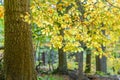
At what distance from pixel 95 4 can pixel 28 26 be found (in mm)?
2925

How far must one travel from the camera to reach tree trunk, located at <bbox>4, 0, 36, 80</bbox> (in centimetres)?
564

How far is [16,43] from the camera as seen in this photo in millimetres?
5652

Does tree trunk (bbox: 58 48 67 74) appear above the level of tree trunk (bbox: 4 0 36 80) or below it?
below

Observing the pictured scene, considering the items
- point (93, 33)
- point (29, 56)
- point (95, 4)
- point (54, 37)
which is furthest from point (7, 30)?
point (95, 4)

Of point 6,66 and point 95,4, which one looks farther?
point 95,4

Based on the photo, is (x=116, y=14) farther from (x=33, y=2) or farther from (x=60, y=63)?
(x=60, y=63)

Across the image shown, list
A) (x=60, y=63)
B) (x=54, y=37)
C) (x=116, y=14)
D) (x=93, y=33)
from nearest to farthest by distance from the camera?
(x=54, y=37), (x=93, y=33), (x=116, y=14), (x=60, y=63)

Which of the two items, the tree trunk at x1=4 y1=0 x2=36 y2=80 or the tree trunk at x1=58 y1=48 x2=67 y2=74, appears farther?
the tree trunk at x1=58 y1=48 x2=67 y2=74

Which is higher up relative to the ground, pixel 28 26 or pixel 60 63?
pixel 28 26

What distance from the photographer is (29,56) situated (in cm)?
577

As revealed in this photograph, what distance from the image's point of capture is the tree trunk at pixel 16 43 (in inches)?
222

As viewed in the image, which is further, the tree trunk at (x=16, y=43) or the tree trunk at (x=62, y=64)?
the tree trunk at (x=62, y=64)

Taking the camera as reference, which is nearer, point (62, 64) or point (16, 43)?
point (16, 43)

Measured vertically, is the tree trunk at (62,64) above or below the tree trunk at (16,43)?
below
